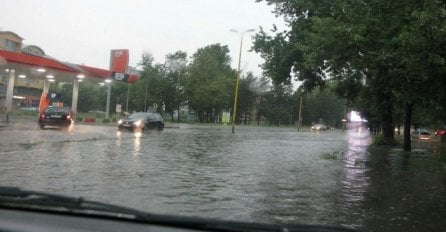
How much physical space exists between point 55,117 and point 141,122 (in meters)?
6.54

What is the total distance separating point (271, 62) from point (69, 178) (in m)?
21.4

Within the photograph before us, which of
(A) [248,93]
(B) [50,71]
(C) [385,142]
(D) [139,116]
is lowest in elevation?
(C) [385,142]

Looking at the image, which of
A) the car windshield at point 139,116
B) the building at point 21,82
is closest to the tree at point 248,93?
the building at point 21,82

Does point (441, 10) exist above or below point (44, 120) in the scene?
above

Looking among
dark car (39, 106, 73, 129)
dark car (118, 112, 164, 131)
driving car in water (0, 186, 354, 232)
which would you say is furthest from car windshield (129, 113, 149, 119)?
driving car in water (0, 186, 354, 232)

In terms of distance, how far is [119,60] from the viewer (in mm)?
56281

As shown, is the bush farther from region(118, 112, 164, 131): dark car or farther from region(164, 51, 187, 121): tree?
region(164, 51, 187, 121): tree

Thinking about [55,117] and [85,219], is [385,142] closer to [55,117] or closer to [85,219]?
[55,117]

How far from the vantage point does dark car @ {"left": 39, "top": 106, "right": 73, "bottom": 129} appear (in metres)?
31.6

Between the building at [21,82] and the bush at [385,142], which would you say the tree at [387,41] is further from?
the building at [21,82]

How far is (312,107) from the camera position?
137375 mm

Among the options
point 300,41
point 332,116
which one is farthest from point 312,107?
point 300,41

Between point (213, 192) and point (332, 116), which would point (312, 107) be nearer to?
point (332, 116)

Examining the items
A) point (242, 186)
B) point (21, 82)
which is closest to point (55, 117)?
point (242, 186)
